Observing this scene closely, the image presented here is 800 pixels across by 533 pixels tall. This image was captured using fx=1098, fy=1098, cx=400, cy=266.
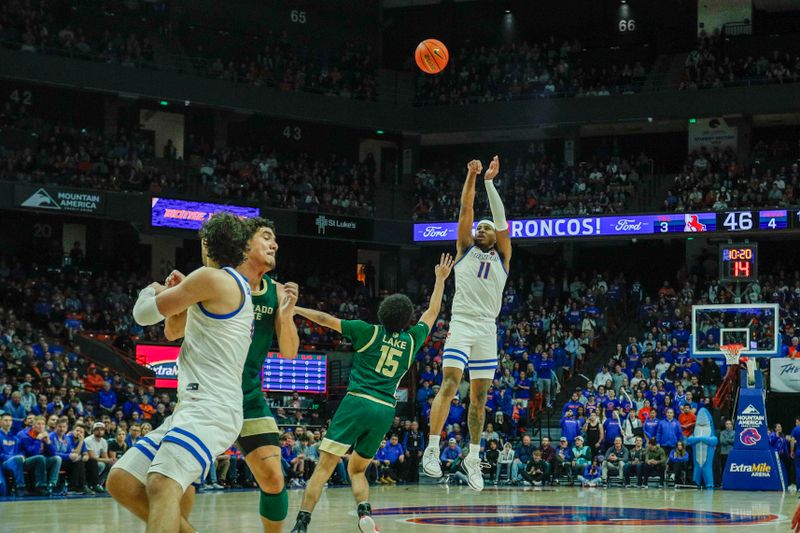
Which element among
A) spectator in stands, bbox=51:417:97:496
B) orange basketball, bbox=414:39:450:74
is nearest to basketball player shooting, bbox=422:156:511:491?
spectator in stands, bbox=51:417:97:496

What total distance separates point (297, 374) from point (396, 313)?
20.6m

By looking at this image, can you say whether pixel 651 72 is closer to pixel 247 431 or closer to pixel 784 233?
pixel 784 233

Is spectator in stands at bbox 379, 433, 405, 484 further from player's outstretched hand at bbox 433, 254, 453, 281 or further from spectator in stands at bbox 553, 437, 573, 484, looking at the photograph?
player's outstretched hand at bbox 433, 254, 453, 281

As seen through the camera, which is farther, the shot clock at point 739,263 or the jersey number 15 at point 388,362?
the shot clock at point 739,263

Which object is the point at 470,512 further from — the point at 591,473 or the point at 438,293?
the point at 591,473

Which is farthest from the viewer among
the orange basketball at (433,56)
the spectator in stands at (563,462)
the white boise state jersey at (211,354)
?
the spectator in stands at (563,462)

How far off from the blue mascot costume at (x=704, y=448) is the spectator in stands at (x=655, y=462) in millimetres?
796

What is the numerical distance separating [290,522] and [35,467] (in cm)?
856

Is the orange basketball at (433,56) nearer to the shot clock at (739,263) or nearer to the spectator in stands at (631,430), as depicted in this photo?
the shot clock at (739,263)

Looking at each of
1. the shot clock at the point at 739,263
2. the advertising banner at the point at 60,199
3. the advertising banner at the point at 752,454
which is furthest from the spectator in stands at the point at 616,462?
the advertising banner at the point at 60,199

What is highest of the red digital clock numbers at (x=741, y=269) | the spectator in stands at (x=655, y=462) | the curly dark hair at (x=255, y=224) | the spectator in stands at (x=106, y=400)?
the red digital clock numbers at (x=741, y=269)

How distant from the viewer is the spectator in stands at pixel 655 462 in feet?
90.9

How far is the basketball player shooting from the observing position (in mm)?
12297

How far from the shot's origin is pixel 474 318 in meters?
12.6
